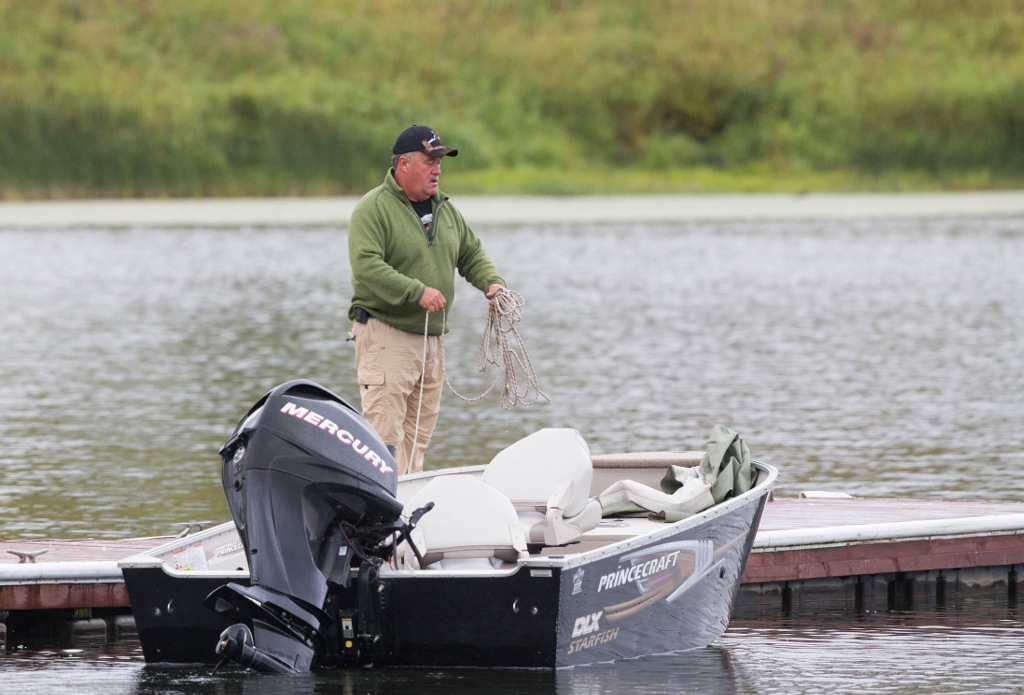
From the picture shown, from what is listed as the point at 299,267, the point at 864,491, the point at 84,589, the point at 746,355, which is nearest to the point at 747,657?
the point at 84,589

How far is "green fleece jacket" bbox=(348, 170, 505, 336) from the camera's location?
23.9 feet

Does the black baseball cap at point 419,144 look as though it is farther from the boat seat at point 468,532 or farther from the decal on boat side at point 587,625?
the decal on boat side at point 587,625

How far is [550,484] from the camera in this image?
6750 millimetres

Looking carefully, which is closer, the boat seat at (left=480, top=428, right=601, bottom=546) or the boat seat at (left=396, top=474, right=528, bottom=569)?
the boat seat at (left=396, top=474, right=528, bottom=569)

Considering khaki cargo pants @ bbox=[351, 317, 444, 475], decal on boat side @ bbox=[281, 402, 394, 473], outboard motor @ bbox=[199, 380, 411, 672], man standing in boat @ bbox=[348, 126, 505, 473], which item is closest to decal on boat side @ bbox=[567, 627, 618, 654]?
outboard motor @ bbox=[199, 380, 411, 672]

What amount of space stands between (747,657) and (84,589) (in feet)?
8.45

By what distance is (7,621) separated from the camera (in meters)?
7.02

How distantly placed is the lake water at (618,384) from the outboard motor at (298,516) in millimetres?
416

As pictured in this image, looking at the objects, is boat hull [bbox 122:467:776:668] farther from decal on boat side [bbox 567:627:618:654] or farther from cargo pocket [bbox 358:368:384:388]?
cargo pocket [bbox 358:368:384:388]

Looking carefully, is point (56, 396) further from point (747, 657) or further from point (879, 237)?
point (879, 237)

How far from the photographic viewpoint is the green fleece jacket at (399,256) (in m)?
7.29

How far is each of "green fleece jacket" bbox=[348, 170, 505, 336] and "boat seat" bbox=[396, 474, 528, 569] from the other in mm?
1234

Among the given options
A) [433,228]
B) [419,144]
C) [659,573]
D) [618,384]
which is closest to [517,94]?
[618,384]

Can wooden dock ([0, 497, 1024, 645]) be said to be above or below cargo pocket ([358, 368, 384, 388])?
below
